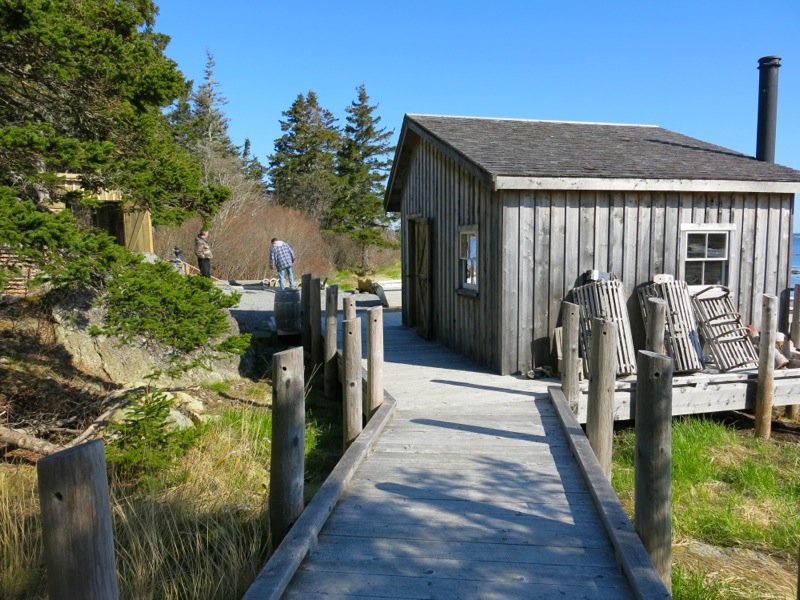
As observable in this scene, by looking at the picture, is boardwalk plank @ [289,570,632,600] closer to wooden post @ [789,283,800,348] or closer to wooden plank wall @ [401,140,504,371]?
wooden plank wall @ [401,140,504,371]

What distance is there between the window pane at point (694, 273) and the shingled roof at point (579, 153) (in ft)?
3.85

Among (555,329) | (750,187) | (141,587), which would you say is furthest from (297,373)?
(750,187)

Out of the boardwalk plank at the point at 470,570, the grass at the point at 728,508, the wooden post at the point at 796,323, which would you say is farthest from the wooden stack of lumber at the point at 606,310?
the boardwalk plank at the point at 470,570

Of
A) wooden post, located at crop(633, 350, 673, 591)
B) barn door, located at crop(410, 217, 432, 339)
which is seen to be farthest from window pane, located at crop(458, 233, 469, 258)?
wooden post, located at crop(633, 350, 673, 591)

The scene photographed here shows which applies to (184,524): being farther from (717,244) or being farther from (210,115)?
(210,115)

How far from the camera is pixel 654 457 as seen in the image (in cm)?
351

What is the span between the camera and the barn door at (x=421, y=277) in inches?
473

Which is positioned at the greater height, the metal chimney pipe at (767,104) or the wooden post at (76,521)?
the metal chimney pipe at (767,104)

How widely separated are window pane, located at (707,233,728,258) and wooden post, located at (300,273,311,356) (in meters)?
6.48

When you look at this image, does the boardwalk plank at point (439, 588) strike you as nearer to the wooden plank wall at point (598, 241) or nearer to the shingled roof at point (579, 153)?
the wooden plank wall at point (598, 241)

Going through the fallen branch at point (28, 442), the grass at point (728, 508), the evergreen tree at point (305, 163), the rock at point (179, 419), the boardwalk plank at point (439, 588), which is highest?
the evergreen tree at point (305, 163)

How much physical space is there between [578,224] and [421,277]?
178 inches

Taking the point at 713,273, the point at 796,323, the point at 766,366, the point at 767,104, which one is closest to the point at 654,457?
the point at 766,366

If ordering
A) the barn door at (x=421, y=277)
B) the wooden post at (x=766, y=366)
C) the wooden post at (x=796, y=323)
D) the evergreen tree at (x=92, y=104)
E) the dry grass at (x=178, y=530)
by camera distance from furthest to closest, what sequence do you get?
1. the barn door at (x=421, y=277)
2. the wooden post at (x=796, y=323)
3. the wooden post at (x=766, y=366)
4. the evergreen tree at (x=92, y=104)
5. the dry grass at (x=178, y=530)
